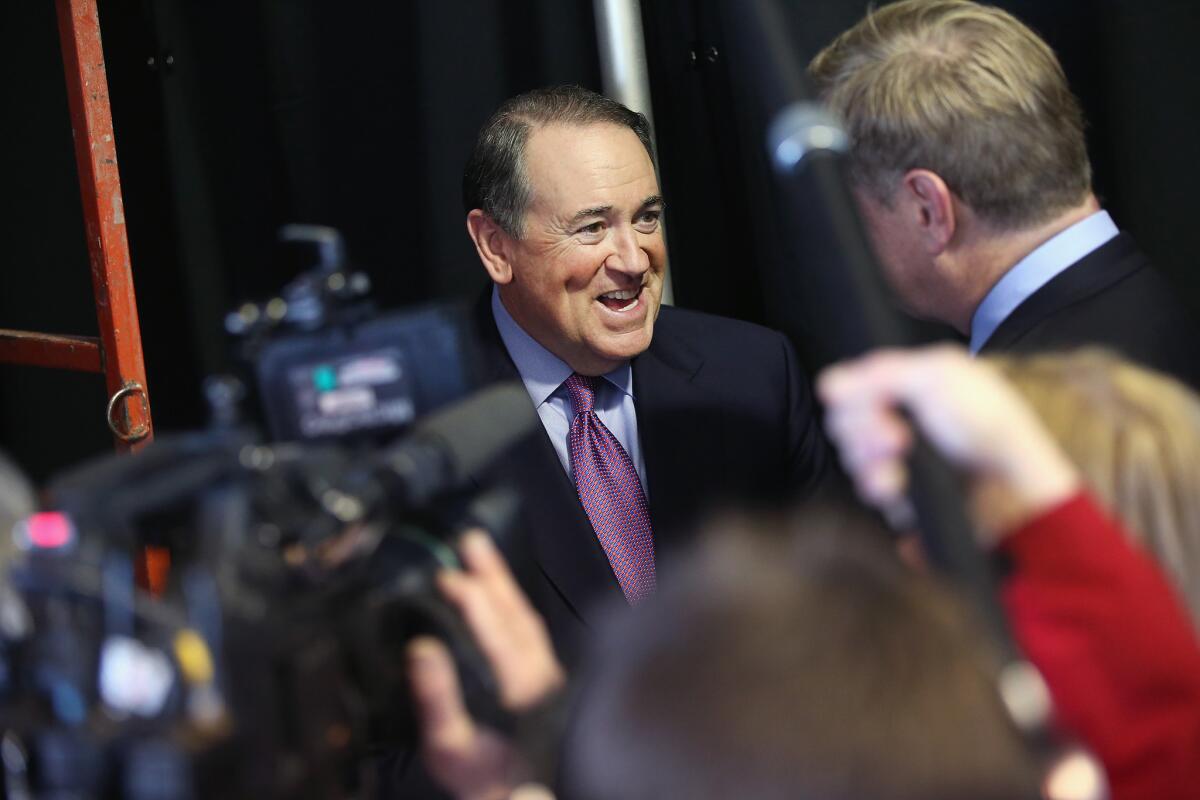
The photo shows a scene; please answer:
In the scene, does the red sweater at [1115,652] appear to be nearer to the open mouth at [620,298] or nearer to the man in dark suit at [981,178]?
the man in dark suit at [981,178]

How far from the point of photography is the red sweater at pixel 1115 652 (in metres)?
0.76

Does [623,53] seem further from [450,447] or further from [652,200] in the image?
[450,447]

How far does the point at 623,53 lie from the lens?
1.92 m

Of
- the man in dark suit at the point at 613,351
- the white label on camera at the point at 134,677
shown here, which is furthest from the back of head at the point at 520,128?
the white label on camera at the point at 134,677

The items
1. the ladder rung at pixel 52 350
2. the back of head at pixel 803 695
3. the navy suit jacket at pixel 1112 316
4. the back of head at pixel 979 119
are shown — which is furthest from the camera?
the ladder rung at pixel 52 350

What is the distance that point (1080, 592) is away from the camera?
78cm

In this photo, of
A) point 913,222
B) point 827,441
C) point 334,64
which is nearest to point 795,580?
point 913,222

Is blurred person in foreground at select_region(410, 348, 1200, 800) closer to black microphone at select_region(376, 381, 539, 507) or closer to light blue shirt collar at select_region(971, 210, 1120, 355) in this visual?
black microphone at select_region(376, 381, 539, 507)

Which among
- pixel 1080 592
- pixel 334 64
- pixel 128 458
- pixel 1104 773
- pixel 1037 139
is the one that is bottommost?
pixel 1104 773

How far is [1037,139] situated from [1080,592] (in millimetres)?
780

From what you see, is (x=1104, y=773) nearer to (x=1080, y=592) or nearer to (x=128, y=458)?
(x=1080, y=592)

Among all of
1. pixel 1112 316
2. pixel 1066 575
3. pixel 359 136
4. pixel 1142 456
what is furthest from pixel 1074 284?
pixel 359 136

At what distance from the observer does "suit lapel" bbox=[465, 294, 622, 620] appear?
1.61 meters

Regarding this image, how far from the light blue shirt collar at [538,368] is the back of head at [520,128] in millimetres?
139
